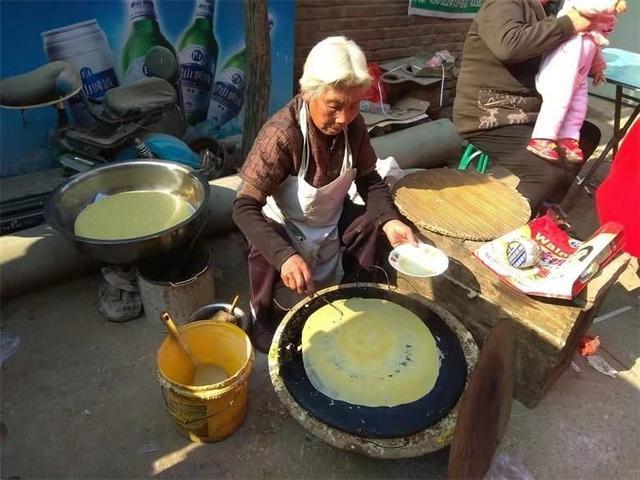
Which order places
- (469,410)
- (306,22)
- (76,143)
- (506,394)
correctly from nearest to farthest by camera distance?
(469,410)
(506,394)
(76,143)
(306,22)

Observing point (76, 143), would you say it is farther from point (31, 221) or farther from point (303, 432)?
point (303, 432)

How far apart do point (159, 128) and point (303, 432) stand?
2.66 meters

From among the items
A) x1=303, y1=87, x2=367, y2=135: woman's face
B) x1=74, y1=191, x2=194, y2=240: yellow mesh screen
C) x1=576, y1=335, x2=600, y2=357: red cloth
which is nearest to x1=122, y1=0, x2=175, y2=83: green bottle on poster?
x1=74, y1=191, x2=194, y2=240: yellow mesh screen

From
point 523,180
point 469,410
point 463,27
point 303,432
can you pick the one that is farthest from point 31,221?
point 463,27

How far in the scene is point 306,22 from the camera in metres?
4.83

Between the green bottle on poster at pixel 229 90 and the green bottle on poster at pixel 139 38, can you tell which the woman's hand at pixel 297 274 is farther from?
the green bottle on poster at pixel 229 90

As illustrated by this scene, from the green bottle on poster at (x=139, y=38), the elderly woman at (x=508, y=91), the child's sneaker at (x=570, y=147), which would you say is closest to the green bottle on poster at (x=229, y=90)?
the green bottle on poster at (x=139, y=38)

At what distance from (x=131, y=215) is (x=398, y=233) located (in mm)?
1585

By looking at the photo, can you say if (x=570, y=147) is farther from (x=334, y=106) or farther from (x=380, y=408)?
(x=380, y=408)

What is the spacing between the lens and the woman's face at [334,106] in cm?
205

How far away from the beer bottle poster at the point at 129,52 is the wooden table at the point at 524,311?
2887 mm

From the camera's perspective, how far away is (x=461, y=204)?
283cm

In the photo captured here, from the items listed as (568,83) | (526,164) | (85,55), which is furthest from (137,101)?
(568,83)

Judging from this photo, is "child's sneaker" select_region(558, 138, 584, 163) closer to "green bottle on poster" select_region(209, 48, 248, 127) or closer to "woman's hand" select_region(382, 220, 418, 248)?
"woman's hand" select_region(382, 220, 418, 248)
